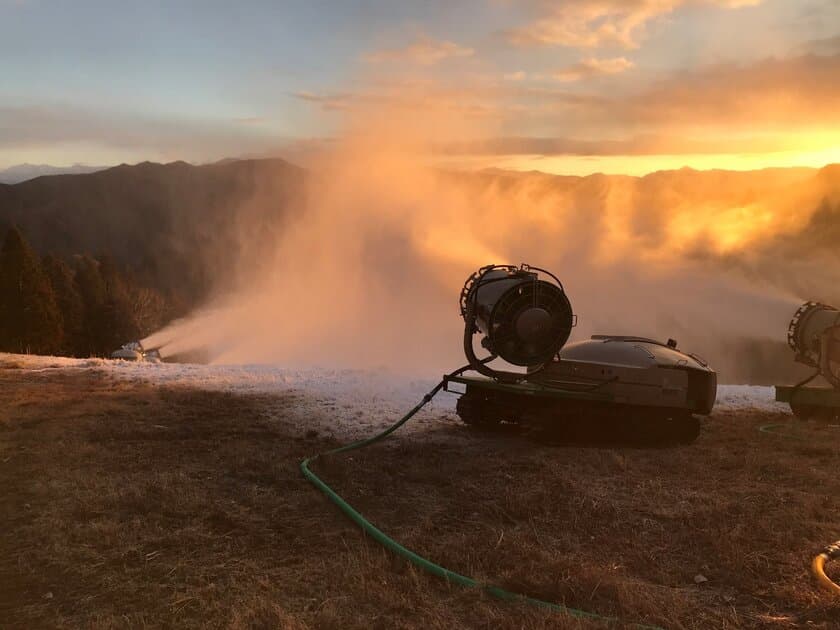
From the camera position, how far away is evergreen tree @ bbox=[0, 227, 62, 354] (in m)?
52.1

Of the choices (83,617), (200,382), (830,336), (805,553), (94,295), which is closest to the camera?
(83,617)

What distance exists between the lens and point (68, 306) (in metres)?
64.2

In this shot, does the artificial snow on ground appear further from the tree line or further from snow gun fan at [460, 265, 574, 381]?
the tree line

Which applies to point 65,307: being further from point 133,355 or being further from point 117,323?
point 133,355

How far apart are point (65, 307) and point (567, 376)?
62.3 metres

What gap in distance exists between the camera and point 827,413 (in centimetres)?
1728

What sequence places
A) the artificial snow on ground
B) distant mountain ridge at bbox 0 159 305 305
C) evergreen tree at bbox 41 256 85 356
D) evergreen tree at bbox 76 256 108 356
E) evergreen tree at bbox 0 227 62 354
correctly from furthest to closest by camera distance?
1. distant mountain ridge at bbox 0 159 305 305
2. evergreen tree at bbox 76 256 108 356
3. evergreen tree at bbox 41 256 85 356
4. evergreen tree at bbox 0 227 62 354
5. the artificial snow on ground

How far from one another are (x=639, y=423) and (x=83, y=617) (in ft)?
34.5

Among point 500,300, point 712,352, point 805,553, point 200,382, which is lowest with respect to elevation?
point 712,352

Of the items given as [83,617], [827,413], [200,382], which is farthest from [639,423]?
[200,382]

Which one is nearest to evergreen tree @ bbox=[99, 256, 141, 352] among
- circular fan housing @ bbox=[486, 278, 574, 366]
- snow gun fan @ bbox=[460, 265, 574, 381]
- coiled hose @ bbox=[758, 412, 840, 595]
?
snow gun fan @ bbox=[460, 265, 574, 381]

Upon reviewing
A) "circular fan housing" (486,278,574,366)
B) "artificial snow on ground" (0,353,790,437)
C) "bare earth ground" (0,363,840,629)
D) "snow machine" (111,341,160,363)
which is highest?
"circular fan housing" (486,278,574,366)

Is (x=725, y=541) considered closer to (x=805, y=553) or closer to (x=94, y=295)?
(x=805, y=553)

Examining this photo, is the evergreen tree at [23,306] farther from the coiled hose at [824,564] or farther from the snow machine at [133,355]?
the coiled hose at [824,564]
